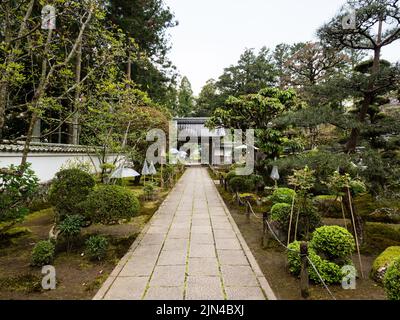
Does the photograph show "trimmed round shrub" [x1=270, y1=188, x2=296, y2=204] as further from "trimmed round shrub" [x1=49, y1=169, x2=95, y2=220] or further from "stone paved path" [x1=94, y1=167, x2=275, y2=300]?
"trimmed round shrub" [x1=49, y1=169, x2=95, y2=220]

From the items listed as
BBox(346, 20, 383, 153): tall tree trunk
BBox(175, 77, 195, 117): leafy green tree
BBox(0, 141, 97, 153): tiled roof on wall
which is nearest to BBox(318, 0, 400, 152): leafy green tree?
BBox(346, 20, 383, 153): tall tree trunk

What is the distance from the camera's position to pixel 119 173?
409 inches

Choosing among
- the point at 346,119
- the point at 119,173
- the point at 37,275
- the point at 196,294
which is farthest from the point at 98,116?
the point at 346,119

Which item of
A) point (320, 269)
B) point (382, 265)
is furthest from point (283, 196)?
point (320, 269)

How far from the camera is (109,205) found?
5.73m

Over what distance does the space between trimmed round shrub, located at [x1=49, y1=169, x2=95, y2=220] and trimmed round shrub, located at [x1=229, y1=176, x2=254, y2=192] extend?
767cm

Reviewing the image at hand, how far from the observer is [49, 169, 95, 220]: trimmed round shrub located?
19.7 feet

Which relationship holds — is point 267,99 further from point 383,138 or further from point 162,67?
point 162,67

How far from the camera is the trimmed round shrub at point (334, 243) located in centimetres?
445

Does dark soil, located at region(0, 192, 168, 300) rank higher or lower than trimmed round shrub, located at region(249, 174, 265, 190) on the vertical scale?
lower

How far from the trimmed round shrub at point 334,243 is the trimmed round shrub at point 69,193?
4.82 m

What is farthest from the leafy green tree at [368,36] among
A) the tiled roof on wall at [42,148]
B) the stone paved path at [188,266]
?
the tiled roof on wall at [42,148]

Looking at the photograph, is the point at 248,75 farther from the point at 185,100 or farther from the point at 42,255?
the point at 42,255

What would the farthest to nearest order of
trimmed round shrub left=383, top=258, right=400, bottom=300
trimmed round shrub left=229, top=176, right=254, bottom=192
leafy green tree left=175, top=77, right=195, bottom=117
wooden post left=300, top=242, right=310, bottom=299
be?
leafy green tree left=175, top=77, right=195, bottom=117 < trimmed round shrub left=229, top=176, right=254, bottom=192 < wooden post left=300, top=242, right=310, bottom=299 < trimmed round shrub left=383, top=258, right=400, bottom=300
